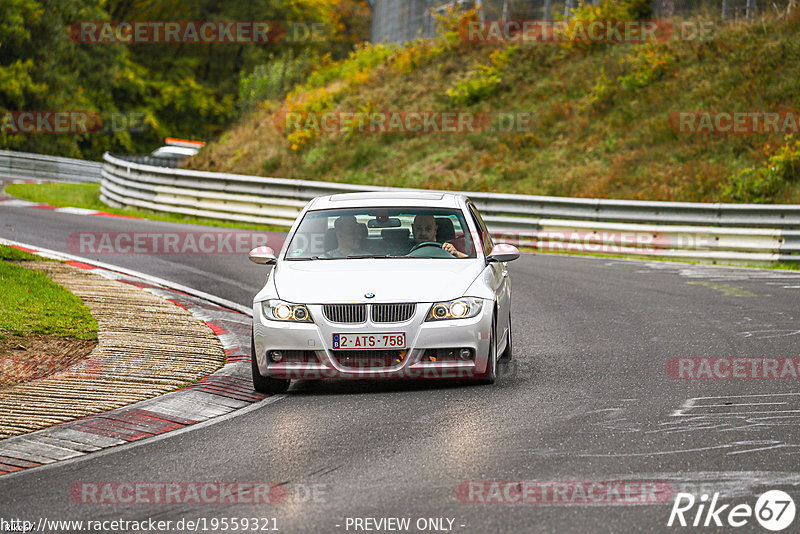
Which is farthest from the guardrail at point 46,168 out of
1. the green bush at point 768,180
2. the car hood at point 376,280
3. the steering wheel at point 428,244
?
the car hood at point 376,280

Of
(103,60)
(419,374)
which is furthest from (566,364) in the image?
(103,60)

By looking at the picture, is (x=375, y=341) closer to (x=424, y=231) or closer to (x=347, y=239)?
(x=347, y=239)

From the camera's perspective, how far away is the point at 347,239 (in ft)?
30.7

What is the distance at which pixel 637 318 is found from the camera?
39.8 feet

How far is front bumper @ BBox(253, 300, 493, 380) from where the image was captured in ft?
26.8

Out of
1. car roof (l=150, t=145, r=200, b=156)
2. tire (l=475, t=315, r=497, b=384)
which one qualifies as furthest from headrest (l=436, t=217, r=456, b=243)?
car roof (l=150, t=145, r=200, b=156)

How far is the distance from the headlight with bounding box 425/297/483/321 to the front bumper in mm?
42

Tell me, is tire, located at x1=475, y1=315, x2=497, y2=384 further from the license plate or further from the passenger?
the passenger

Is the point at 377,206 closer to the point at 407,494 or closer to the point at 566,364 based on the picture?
the point at 566,364

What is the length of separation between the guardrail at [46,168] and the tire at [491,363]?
120 feet

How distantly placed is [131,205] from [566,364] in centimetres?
2016

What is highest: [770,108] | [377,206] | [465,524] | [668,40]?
[668,40]

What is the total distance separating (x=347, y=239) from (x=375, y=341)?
1486mm

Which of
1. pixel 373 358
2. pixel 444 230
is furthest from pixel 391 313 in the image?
pixel 444 230
